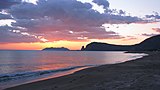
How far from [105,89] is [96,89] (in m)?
0.68

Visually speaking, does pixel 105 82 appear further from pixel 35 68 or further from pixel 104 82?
pixel 35 68

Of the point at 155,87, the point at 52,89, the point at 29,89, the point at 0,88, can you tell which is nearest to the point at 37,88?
the point at 29,89

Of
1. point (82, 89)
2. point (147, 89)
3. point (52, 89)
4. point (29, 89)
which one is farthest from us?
point (29, 89)

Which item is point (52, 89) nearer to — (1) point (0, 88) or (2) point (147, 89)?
(1) point (0, 88)

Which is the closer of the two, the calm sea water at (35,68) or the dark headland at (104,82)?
the dark headland at (104,82)

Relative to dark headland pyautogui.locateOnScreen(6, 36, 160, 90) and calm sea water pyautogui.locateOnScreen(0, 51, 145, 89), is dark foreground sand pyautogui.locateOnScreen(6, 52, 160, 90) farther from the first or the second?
calm sea water pyautogui.locateOnScreen(0, 51, 145, 89)

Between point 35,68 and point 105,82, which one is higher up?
point 105,82

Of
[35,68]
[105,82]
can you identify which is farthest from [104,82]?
[35,68]

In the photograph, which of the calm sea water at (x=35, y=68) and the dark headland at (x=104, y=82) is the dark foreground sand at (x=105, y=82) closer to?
the dark headland at (x=104, y=82)

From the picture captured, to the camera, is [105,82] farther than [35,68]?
No

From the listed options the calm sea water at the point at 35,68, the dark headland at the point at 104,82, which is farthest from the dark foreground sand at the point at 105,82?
the calm sea water at the point at 35,68

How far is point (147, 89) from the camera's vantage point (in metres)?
14.7

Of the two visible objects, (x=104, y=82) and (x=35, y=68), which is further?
(x=35, y=68)

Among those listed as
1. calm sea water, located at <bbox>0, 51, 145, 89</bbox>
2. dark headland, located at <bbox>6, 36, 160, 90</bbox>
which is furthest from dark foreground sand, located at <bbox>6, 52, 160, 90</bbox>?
calm sea water, located at <bbox>0, 51, 145, 89</bbox>
